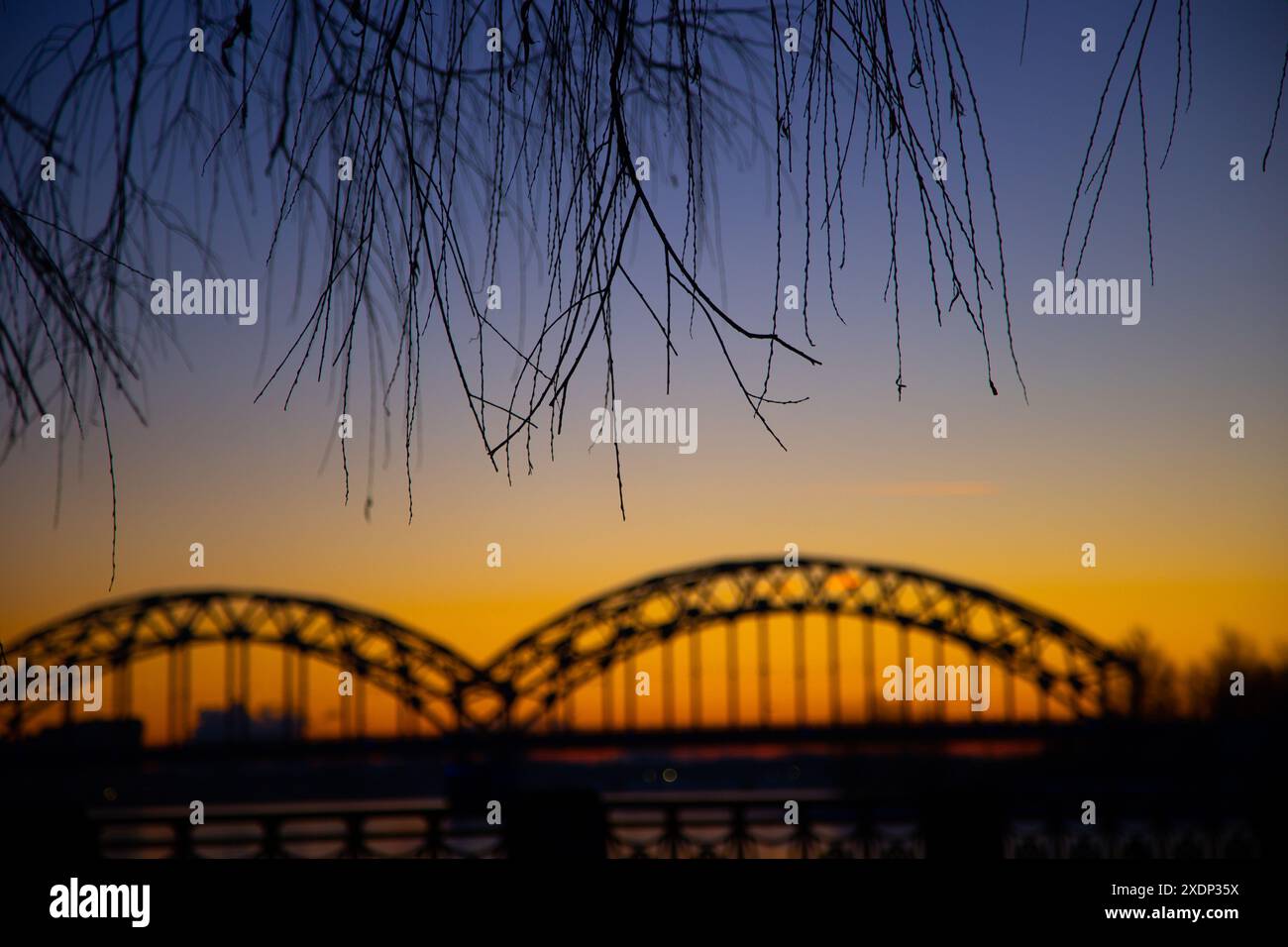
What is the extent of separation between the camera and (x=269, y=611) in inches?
2606

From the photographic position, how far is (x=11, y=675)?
2705 millimetres

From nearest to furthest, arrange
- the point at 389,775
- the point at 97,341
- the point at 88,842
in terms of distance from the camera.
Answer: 1. the point at 97,341
2. the point at 88,842
3. the point at 389,775

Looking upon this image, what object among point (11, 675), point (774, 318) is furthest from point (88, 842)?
point (774, 318)

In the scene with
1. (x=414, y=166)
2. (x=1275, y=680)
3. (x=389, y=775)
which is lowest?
(x=389, y=775)

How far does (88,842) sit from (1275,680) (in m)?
70.7

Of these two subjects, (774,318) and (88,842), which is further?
(88,842)

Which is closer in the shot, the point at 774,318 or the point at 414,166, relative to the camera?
Answer: the point at 774,318
